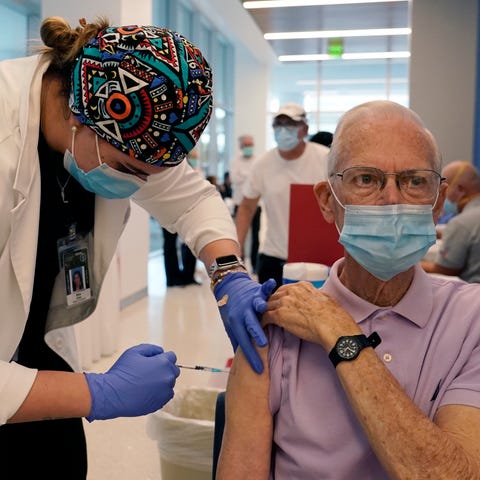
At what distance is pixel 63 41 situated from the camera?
1.32 m

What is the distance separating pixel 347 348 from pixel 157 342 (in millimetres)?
3234

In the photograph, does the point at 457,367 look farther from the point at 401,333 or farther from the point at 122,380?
the point at 122,380

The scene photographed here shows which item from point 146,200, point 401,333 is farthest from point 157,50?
point 401,333

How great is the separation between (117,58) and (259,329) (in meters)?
0.61

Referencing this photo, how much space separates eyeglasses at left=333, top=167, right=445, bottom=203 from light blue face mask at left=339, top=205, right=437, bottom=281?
3 centimetres

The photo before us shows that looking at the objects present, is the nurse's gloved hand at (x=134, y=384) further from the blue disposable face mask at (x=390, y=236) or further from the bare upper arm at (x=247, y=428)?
the blue disposable face mask at (x=390, y=236)

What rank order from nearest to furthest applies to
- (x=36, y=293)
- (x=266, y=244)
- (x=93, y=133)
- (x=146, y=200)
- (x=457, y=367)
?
(x=457, y=367), (x=93, y=133), (x=36, y=293), (x=146, y=200), (x=266, y=244)

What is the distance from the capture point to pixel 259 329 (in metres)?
1.20

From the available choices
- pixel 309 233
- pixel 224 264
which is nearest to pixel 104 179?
pixel 224 264

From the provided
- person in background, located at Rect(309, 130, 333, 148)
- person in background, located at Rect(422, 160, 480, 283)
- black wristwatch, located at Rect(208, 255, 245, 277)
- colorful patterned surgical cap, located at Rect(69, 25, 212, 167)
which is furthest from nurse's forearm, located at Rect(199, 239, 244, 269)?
person in background, located at Rect(309, 130, 333, 148)

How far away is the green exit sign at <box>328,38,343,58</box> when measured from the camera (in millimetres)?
9186

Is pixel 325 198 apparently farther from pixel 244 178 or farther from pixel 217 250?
pixel 244 178

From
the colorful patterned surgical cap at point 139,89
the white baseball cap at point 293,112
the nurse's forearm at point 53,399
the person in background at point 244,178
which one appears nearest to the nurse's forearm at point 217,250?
the colorful patterned surgical cap at point 139,89

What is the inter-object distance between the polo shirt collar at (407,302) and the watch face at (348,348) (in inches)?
7.0
